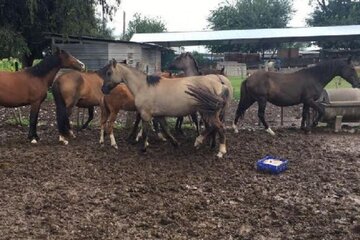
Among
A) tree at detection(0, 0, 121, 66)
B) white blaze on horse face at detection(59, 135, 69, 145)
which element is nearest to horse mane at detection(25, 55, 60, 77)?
white blaze on horse face at detection(59, 135, 69, 145)

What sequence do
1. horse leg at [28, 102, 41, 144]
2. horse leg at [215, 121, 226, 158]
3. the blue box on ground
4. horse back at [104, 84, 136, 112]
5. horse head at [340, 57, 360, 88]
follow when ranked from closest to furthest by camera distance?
1. the blue box on ground
2. horse leg at [215, 121, 226, 158]
3. horse back at [104, 84, 136, 112]
4. horse leg at [28, 102, 41, 144]
5. horse head at [340, 57, 360, 88]

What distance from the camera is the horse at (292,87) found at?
9969mm

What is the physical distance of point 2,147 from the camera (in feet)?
26.6

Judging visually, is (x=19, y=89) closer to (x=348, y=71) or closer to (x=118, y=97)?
(x=118, y=97)

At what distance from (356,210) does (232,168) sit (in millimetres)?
2196

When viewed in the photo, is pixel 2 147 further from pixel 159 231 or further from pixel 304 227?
pixel 304 227

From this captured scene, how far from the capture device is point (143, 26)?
63688 mm

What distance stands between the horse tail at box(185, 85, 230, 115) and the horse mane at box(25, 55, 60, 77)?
292cm

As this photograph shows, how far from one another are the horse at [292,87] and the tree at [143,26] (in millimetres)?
52793

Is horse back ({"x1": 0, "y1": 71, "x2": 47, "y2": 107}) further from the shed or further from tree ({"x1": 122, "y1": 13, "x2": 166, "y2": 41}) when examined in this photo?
tree ({"x1": 122, "y1": 13, "x2": 166, "y2": 41})

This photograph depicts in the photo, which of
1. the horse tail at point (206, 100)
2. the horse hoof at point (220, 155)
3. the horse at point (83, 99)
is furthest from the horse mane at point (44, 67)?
the horse hoof at point (220, 155)

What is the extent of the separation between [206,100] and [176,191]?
7.29ft

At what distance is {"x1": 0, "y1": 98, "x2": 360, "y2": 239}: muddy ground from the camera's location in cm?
451

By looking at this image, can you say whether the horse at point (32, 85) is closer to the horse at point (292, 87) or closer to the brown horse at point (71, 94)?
the brown horse at point (71, 94)
